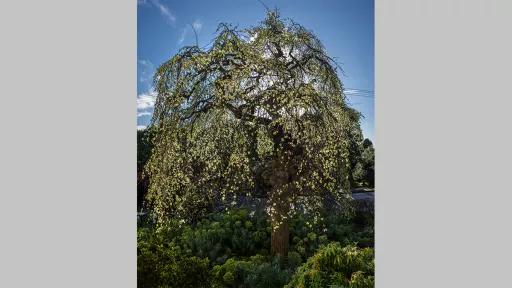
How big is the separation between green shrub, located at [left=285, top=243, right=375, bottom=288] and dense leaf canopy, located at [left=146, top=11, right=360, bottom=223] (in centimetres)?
46

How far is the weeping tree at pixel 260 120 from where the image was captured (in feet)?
17.1

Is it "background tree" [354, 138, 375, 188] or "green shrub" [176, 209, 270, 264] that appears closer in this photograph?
"background tree" [354, 138, 375, 188]

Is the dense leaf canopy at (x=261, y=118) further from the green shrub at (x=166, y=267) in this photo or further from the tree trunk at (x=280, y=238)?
the green shrub at (x=166, y=267)

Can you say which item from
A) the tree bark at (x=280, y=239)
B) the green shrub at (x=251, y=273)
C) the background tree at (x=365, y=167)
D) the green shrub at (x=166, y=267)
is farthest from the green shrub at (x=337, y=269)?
the green shrub at (x=166, y=267)

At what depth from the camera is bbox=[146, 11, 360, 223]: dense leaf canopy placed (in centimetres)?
520

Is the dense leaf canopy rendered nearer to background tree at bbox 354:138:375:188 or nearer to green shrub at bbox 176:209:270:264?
background tree at bbox 354:138:375:188

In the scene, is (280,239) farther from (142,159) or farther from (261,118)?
(142,159)

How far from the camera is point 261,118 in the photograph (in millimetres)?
5230

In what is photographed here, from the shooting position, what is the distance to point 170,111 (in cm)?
545

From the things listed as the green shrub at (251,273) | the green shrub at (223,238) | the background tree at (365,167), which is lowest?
the green shrub at (251,273)

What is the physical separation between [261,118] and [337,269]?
147 cm

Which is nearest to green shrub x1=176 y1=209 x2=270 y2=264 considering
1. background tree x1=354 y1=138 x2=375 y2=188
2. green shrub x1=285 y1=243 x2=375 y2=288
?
green shrub x1=285 y1=243 x2=375 y2=288
